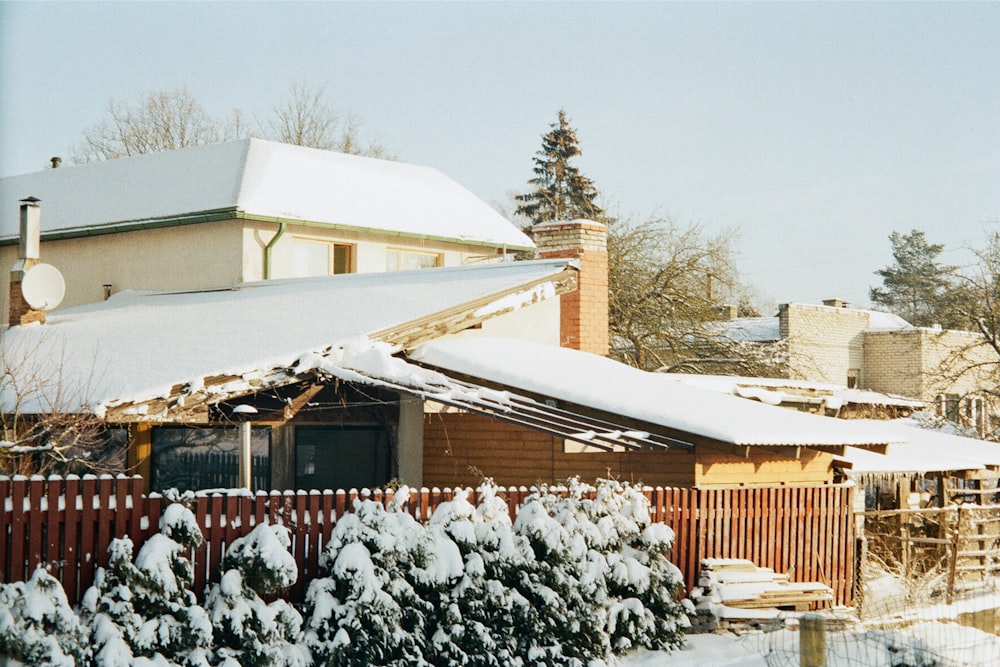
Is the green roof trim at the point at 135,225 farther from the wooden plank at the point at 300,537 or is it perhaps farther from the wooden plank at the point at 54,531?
the wooden plank at the point at 54,531

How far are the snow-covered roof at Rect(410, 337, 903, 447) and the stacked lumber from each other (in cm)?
136

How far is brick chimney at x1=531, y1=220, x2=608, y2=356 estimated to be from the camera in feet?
63.5

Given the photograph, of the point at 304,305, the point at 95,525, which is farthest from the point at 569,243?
the point at 95,525

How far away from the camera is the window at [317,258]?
71.8 feet

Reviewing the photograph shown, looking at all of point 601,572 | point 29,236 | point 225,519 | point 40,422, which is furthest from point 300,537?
point 29,236

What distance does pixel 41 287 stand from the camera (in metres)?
18.7

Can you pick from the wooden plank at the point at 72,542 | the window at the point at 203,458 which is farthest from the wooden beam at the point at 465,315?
the wooden plank at the point at 72,542

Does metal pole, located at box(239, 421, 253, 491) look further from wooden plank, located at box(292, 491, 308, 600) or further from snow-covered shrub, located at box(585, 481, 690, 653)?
snow-covered shrub, located at box(585, 481, 690, 653)

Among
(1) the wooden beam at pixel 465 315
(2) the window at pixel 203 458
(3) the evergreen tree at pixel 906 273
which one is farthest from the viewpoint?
(3) the evergreen tree at pixel 906 273

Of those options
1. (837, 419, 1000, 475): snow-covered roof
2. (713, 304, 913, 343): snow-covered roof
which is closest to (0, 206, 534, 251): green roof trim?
Result: (837, 419, 1000, 475): snow-covered roof

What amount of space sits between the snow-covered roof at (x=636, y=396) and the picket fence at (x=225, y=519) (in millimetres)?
754

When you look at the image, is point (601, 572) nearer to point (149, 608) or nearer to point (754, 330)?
point (149, 608)

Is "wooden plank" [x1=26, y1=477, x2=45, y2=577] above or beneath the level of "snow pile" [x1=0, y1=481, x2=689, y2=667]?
above

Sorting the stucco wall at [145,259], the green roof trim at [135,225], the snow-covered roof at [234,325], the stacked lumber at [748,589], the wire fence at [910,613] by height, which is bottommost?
the wire fence at [910,613]
